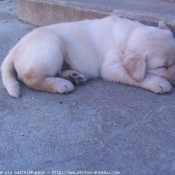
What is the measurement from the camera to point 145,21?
3.79m

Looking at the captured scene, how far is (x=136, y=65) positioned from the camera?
3045 millimetres

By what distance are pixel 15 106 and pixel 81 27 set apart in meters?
1.21

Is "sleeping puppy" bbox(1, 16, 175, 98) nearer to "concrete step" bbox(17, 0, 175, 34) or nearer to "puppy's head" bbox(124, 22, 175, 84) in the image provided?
"puppy's head" bbox(124, 22, 175, 84)

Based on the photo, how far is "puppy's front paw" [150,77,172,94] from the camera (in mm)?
2947

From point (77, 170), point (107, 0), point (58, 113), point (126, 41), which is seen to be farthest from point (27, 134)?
point (107, 0)

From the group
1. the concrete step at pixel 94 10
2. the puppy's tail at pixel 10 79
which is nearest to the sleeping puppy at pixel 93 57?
the puppy's tail at pixel 10 79

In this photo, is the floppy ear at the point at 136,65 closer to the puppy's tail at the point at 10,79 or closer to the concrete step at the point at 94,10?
the concrete step at the point at 94,10

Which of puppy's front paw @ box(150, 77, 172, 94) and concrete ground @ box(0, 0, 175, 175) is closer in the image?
concrete ground @ box(0, 0, 175, 175)

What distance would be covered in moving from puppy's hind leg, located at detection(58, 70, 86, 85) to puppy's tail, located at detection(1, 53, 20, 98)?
481mm

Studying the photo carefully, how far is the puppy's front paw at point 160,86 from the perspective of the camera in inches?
116

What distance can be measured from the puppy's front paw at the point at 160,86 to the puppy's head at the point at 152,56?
0.11 m

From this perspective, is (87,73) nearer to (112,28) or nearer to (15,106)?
(112,28)

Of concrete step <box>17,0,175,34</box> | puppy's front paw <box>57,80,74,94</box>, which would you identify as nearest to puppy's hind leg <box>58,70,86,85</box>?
puppy's front paw <box>57,80,74,94</box>

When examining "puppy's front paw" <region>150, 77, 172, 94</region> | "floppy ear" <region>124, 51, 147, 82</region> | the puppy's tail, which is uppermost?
"floppy ear" <region>124, 51, 147, 82</region>
